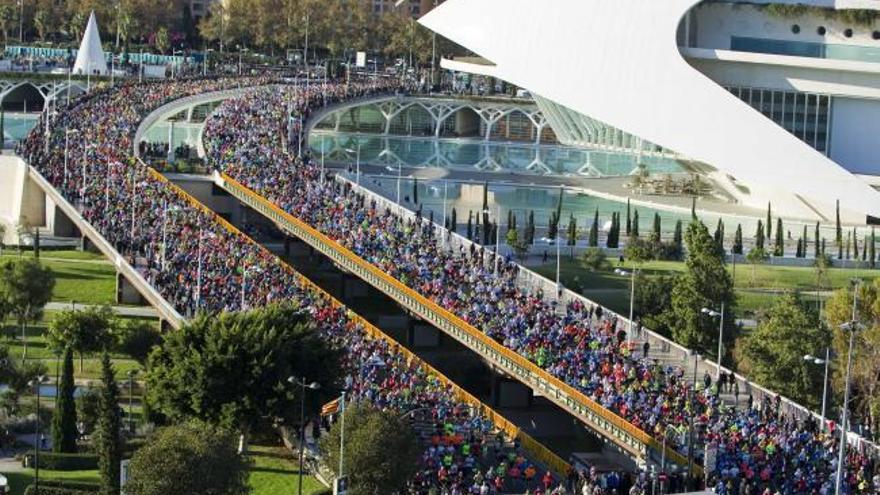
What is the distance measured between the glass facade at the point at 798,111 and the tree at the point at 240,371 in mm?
23959

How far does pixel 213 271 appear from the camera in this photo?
3650cm

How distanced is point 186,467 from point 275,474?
3.94 meters

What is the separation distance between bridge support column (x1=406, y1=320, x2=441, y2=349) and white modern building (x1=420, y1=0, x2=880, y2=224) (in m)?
15.1

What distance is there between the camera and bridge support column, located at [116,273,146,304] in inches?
1580

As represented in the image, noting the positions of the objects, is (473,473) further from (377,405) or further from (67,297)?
(67,297)

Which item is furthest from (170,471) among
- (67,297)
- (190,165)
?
(190,165)

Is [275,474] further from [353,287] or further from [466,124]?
[466,124]

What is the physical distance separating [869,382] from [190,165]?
26.5 m

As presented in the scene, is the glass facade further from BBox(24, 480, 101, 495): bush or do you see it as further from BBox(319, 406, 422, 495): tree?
BBox(24, 480, 101, 495): bush

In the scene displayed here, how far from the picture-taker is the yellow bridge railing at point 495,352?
26781 millimetres

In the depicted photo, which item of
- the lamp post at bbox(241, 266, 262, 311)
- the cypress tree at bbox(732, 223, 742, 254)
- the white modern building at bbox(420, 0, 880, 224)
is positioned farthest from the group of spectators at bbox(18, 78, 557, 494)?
the white modern building at bbox(420, 0, 880, 224)

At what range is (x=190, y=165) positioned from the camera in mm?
53312

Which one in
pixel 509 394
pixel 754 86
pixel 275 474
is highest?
pixel 754 86

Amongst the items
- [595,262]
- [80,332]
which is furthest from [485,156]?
[80,332]
